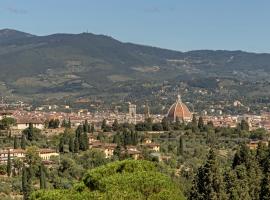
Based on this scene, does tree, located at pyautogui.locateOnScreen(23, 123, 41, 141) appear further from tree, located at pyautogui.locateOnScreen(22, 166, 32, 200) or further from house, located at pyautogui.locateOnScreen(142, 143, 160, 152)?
tree, located at pyautogui.locateOnScreen(22, 166, 32, 200)

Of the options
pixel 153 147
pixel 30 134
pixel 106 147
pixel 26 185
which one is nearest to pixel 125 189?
pixel 26 185

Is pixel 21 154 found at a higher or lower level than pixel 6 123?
lower

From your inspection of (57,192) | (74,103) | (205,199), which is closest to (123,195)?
(57,192)

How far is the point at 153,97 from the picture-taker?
607 ft

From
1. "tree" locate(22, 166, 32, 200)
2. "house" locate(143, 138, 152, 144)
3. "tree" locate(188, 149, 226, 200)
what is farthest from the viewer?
"house" locate(143, 138, 152, 144)

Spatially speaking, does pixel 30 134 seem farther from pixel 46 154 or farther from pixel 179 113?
pixel 179 113

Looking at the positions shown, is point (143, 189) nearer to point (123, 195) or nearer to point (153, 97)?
point (123, 195)

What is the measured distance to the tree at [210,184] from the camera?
26.0 m

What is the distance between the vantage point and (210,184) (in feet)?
85.4

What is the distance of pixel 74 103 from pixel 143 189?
143885 mm

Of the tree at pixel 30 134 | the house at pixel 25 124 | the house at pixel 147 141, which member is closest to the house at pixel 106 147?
the house at pixel 147 141

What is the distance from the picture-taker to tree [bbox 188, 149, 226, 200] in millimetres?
25998

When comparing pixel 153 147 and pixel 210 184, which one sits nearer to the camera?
pixel 210 184

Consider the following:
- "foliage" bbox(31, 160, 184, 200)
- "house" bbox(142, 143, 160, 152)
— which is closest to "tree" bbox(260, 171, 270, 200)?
"foliage" bbox(31, 160, 184, 200)
